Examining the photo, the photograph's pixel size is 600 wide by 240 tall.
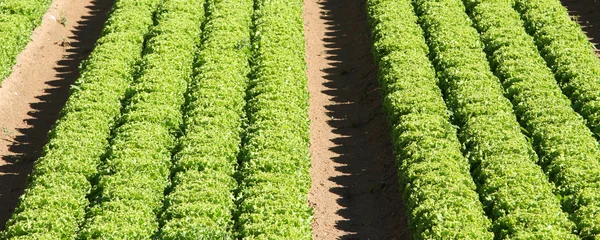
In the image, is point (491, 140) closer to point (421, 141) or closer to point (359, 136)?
point (421, 141)

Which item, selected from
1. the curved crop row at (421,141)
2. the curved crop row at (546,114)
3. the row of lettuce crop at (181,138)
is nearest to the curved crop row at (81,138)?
the row of lettuce crop at (181,138)

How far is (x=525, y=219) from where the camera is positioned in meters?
18.0

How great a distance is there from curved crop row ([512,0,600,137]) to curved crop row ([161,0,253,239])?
8875 mm

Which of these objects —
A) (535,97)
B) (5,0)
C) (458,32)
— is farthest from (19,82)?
(535,97)

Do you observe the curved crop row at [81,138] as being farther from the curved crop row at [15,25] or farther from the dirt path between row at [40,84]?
the curved crop row at [15,25]

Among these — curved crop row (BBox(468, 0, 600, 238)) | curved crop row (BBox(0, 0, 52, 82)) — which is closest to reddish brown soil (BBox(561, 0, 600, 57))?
curved crop row (BBox(468, 0, 600, 238))

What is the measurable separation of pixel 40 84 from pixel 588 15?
18193 millimetres

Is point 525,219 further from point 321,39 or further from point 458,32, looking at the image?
point 321,39

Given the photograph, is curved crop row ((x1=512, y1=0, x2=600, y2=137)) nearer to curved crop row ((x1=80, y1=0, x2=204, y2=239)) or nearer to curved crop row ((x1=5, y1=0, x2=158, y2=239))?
curved crop row ((x1=80, y1=0, x2=204, y2=239))

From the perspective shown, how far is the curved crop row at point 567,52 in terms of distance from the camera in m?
22.9

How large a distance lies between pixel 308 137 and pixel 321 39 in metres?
7.81

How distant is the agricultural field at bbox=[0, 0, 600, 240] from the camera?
18.6m

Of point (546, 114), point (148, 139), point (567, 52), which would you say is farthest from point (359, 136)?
point (567, 52)

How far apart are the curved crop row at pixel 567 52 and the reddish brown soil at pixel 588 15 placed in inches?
37.9
